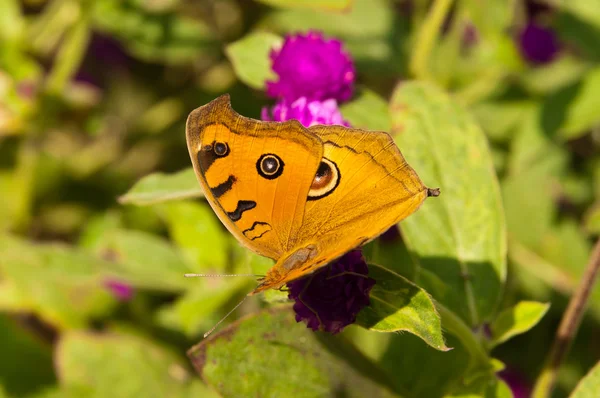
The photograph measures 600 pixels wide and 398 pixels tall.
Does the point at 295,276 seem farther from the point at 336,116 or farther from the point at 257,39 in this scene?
the point at 257,39

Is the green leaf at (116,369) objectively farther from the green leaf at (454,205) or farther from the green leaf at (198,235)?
the green leaf at (454,205)

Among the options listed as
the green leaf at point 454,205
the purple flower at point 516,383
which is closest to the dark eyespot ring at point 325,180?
the green leaf at point 454,205

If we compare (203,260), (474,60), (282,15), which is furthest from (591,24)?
(203,260)

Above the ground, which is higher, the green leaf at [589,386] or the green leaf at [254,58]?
the green leaf at [254,58]

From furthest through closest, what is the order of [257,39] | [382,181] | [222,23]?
[222,23]
[257,39]
[382,181]

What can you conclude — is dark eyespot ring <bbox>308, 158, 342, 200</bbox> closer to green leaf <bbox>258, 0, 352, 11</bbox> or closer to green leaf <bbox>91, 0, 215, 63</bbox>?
green leaf <bbox>258, 0, 352, 11</bbox>

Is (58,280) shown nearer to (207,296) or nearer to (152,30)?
(207,296)

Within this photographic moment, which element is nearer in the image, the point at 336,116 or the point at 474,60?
the point at 336,116
